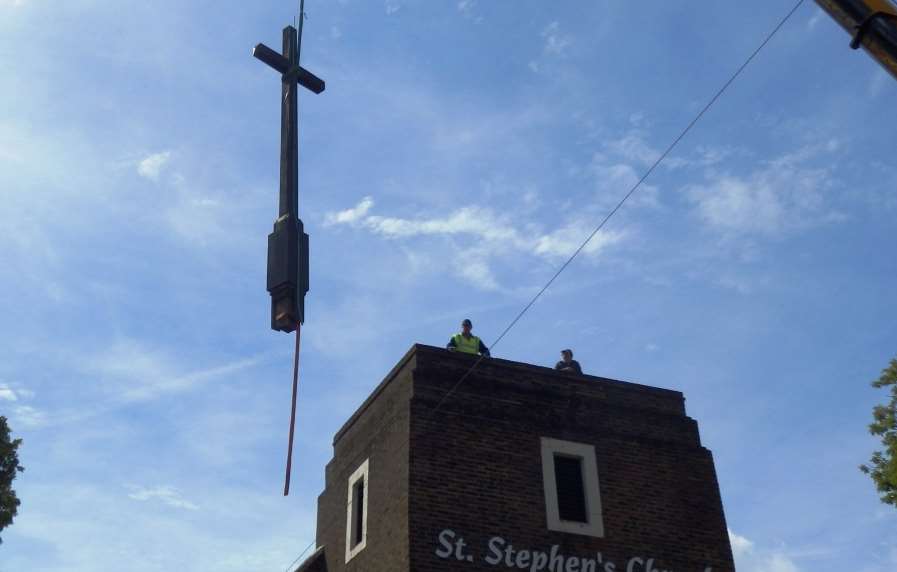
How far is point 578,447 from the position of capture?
2019 cm

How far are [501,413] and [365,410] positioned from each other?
3465 mm

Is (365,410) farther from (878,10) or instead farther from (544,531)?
(878,10)

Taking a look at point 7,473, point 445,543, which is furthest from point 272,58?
point 7,473

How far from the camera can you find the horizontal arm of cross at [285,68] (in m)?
13.1

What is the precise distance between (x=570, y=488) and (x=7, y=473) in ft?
52.5

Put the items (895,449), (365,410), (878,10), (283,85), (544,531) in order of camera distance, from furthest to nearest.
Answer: (895,449) → (365,410) → (544,531) → (283,85) → (878,10)

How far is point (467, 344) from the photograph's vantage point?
21.2 meters

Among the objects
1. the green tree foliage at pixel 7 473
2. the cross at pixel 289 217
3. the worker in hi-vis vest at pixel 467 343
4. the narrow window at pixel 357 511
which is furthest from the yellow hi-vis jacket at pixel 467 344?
the green tree foliage at pixel 7 473

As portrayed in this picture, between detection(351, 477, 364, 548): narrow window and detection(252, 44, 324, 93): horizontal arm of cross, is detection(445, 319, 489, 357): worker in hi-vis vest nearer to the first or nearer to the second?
detection(351, 477, 364, 548): narrow window

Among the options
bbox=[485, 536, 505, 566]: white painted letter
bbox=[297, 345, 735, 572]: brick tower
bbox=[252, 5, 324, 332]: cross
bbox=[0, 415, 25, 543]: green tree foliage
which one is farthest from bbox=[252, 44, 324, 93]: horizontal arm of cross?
bbox=[0, 415, 25, 543]: green tree foliage

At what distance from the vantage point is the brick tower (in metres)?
18.4

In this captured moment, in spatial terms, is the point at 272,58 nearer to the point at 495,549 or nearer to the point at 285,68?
the point at 285,68

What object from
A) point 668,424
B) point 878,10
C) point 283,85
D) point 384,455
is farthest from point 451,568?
point 878,10

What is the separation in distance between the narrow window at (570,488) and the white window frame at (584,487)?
0.33 ft
